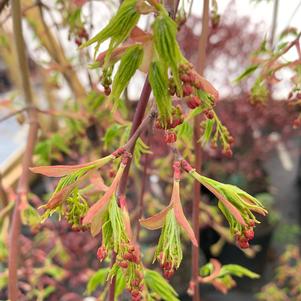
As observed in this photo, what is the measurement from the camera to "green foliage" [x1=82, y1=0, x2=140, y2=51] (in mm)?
253

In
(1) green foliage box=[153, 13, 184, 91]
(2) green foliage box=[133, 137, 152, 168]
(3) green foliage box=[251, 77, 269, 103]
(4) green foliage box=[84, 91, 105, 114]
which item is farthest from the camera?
(4) green foliage box=[84, 91, 105, 114]

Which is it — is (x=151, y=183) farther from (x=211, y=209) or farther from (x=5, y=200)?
(x=5, y=200)

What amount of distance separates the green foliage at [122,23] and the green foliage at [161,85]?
26mm

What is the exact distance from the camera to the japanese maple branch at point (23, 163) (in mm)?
484

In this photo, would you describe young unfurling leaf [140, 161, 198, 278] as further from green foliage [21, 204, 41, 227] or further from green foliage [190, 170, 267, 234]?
green foliage [21, 204, 41, 227]

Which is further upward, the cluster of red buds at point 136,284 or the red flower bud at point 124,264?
the red flower bud at point 124,264

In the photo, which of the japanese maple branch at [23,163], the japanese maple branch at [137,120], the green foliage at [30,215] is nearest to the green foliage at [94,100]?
the japanese maple branch at [23,163]

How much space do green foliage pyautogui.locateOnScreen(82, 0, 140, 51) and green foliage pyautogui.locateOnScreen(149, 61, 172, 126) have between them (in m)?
0.03

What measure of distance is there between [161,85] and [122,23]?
0.14ft

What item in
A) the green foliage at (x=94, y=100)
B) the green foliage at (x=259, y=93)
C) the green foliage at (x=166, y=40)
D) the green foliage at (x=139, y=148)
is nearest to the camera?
the green foliage at (x=166, y=40)

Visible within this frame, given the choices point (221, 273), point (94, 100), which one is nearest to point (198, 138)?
point (221, 273)

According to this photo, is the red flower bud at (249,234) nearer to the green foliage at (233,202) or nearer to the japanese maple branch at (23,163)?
the green foliage at (233,202)

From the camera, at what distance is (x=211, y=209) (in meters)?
1.09

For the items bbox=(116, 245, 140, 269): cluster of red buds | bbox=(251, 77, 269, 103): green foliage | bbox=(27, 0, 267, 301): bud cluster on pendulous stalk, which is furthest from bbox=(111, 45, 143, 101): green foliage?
bbox=(251, 77, 269, 103): green foliage
